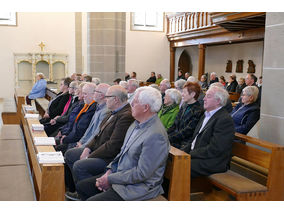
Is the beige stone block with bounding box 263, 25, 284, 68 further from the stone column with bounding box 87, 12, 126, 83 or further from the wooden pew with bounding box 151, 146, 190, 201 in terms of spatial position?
the stone column with bounding box 87, 12, 126, 83

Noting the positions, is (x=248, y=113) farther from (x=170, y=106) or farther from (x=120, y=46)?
(x=120, y=46)

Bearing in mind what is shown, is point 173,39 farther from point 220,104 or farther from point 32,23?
point 220,104

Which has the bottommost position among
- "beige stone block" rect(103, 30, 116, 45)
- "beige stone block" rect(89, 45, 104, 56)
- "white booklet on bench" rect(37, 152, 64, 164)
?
"white booklet on bench" rect(37, 152, 64, 164)

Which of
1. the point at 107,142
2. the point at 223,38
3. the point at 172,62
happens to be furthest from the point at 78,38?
the point at 107,142

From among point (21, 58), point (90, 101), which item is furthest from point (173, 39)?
point (90, 101)

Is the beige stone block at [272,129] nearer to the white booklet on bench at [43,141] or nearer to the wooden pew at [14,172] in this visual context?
the white booklet on bench at [43,141]

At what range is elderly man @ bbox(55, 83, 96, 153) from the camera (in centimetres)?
479

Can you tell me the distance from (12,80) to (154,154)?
15.4 meters

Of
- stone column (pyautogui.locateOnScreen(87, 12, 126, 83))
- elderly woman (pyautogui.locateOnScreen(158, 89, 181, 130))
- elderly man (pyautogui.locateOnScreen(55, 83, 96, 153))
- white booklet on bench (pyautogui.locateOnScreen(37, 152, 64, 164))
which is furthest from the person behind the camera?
stone column (pyautogui.locateOnScreen(87, 12, 126, 83))

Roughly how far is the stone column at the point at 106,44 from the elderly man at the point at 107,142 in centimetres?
600

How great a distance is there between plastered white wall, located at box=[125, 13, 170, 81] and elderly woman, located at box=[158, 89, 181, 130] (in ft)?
45.3

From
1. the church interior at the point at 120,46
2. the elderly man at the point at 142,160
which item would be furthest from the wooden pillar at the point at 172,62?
the elderly man at the point at 142,160

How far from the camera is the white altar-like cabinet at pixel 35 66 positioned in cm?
1641

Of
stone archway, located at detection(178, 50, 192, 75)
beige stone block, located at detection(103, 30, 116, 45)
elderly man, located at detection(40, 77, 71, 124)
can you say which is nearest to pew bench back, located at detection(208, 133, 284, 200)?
elderly man, located at detection(40, 77, 71, 124)
